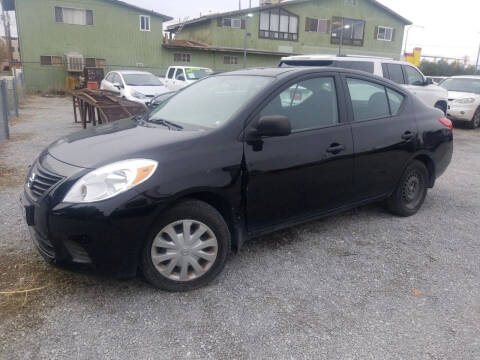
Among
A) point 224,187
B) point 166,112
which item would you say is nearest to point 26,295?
point 224,187

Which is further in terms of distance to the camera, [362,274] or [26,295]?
[362,274]

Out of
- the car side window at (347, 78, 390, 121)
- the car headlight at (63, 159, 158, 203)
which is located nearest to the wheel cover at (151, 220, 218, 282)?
the car headlight at (63, 159, 158, 203)

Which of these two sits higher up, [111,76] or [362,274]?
[111,76]

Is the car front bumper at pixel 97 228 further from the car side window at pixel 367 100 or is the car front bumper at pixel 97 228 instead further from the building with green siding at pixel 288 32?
the building with green siding at pixel 288 32

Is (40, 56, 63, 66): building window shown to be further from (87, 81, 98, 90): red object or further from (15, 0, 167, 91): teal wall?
(87, 81, 98, 90): red object

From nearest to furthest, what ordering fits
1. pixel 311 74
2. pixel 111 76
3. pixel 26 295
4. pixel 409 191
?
pixel 26 295 < pixel 311 74 < pixel 409 191 < pixel 111 76

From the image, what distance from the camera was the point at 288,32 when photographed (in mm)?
33312

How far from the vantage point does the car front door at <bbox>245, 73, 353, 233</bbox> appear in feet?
10.3

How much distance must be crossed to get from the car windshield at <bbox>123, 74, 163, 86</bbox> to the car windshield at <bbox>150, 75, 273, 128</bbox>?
33.8 ft

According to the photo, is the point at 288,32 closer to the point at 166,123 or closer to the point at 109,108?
the point at 109,108

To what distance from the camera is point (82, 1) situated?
1006 inches

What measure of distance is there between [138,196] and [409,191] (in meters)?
3.22

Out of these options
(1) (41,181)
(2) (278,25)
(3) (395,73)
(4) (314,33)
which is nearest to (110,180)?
(1) (41,181)

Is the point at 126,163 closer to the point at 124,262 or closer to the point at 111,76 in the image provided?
the point at 124,262
